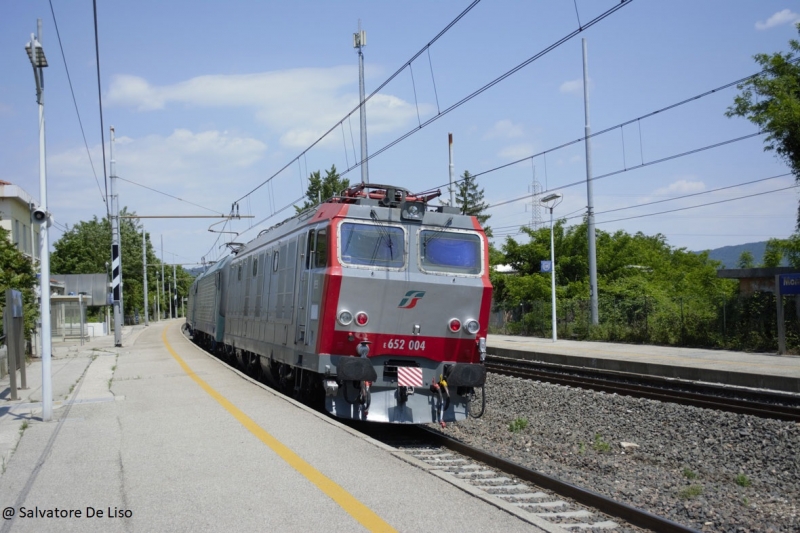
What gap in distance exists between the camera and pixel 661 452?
34.7ft

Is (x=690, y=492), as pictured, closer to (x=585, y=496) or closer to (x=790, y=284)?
(x=585, y=496)

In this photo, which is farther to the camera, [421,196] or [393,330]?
[421,196]

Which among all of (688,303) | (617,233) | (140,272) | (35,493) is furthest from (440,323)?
(140,272)

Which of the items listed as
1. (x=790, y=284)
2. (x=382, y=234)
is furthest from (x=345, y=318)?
(x=790, y=284)

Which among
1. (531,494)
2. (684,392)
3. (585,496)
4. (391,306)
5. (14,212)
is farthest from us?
(14,212)

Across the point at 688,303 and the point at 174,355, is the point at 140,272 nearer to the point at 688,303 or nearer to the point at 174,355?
the point at 174,355

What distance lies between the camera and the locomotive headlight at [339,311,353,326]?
10516 millimetres

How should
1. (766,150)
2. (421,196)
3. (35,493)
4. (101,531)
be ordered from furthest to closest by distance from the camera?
(766,150)
(421,196)
(35,493)
(101,531)

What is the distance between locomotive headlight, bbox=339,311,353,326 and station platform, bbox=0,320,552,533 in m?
1.34

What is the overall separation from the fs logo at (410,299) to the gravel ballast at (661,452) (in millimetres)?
2312

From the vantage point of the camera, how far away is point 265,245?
15.7m

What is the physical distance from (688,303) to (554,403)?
47.7ft

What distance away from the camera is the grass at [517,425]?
12311 mm

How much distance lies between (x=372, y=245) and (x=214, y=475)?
444cm
